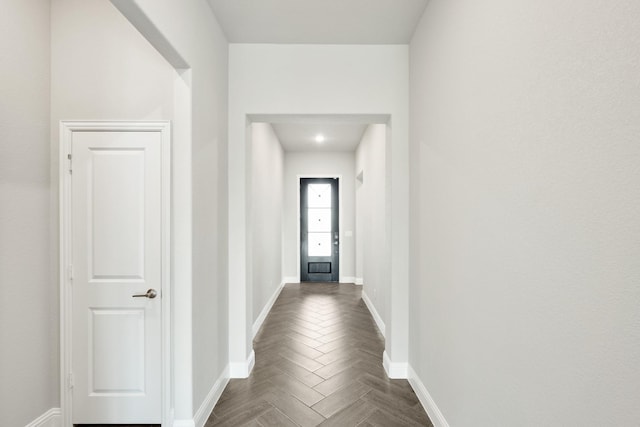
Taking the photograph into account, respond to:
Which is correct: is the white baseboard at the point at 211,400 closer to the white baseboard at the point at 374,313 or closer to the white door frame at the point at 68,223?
the white door frame at the point at 68,223

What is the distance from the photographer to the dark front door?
7.43m

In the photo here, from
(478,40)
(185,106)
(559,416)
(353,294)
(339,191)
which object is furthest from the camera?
(339,191)

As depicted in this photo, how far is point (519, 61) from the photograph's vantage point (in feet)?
4.15

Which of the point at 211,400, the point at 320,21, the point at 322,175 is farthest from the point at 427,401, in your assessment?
the point at 322,175

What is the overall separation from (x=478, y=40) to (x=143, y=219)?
89.5 inches

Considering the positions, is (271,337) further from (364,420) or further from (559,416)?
(559,416)

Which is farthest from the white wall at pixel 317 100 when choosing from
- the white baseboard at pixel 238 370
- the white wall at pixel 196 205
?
the white wall at pixel 196 205

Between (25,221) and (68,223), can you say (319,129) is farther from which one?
(25,221)

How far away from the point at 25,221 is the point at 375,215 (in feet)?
12.2

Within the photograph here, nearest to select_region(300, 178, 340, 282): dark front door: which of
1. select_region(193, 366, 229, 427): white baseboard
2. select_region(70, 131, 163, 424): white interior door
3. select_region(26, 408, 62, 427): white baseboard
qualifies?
select_region(193, 366, 229, 427): white baseboard

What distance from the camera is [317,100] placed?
2951 mm

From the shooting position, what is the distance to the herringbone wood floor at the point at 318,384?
2334 mm

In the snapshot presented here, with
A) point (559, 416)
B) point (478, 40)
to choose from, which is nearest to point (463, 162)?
point (478, 40)

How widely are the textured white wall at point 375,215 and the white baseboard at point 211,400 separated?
1.78 metres
